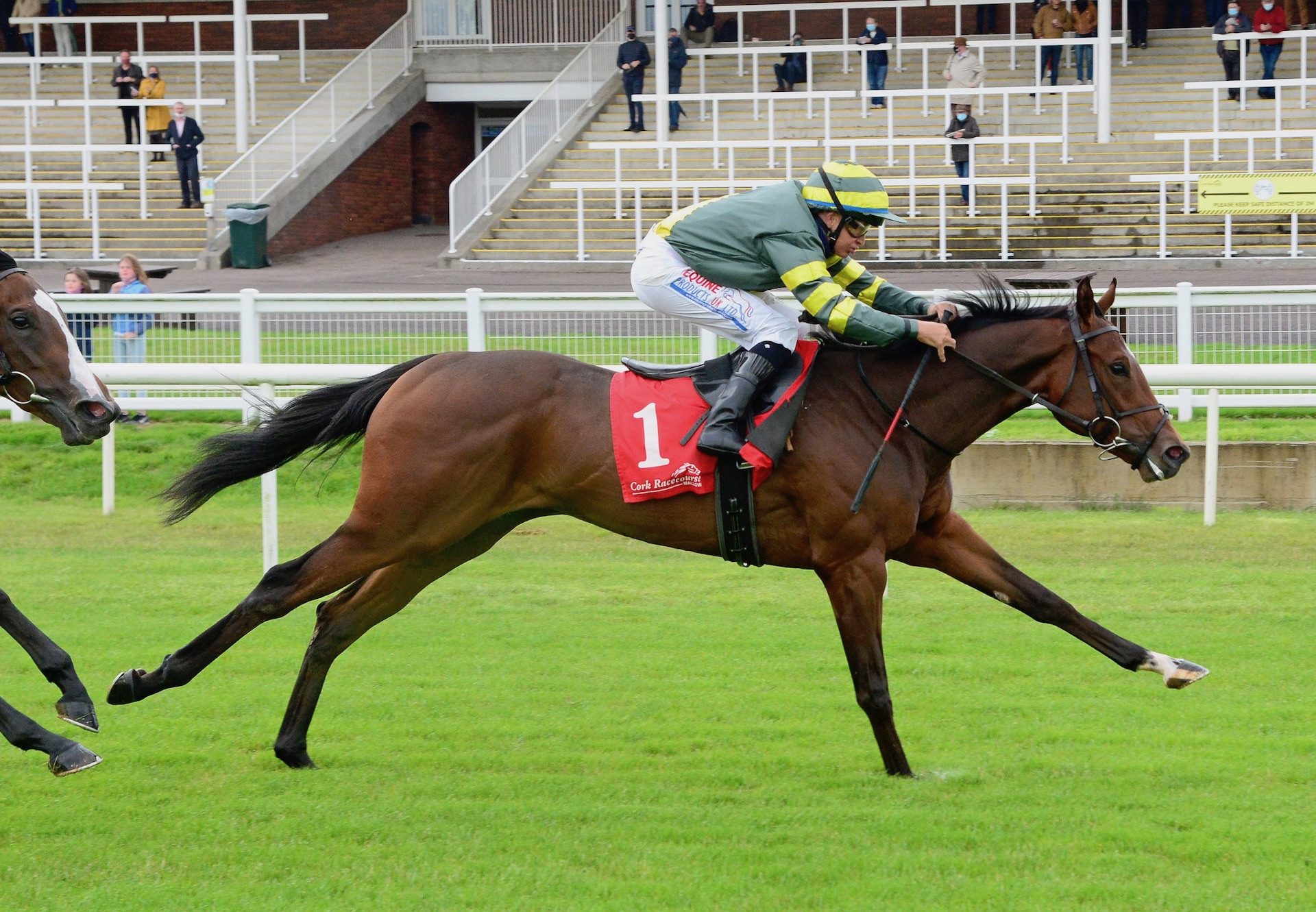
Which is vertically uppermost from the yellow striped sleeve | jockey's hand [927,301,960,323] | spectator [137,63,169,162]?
spectator [137,63,169,162]

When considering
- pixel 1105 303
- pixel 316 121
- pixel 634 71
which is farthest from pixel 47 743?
pixel 316 121

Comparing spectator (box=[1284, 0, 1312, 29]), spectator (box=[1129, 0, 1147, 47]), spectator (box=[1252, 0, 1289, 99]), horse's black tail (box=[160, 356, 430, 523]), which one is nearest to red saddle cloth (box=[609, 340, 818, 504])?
horse's black tail (box=[160, 356, 430, 523])

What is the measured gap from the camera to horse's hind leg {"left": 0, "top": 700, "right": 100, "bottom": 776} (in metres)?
4.43

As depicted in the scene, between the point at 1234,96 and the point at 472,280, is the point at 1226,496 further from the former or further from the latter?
the point at 1234,96

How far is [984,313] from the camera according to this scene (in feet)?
17.5

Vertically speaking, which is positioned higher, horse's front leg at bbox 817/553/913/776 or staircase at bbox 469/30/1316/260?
staircase at bbox 469/30/1316/260

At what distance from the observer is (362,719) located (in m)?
5.65

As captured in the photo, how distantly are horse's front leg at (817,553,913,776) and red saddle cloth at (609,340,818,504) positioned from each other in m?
0.41

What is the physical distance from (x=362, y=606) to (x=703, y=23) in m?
21.6

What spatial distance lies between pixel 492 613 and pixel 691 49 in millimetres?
19878

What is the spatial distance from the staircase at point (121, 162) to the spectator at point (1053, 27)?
1162cm

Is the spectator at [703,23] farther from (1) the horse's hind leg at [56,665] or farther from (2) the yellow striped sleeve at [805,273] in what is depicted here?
(1) the horse's hind leg at [56,665]

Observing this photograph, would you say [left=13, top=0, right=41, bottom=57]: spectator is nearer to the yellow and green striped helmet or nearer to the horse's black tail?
the horse's black tail

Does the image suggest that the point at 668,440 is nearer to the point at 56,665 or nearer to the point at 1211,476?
the point at 56,665
